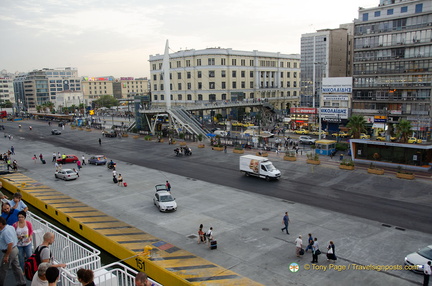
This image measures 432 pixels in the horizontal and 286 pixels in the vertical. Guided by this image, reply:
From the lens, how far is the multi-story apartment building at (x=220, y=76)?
95500 millimetres

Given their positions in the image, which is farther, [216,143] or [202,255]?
[216,143]

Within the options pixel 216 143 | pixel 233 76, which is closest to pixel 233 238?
pixel 216 143

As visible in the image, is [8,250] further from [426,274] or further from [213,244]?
[426,274]

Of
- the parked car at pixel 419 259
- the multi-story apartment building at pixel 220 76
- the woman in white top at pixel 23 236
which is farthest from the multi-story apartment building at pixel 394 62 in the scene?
the woman in white top at pixel 23 236

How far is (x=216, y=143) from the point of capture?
197ft

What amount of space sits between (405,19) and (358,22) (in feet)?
26.8

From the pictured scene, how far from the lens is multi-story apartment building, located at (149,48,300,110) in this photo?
313 feet

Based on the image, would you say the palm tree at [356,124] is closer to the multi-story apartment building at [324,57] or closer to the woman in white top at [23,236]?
the multi-story apartment building at [324,57]

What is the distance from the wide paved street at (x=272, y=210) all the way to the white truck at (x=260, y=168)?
1.01 meters

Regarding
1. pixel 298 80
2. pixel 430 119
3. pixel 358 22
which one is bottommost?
pixel 430 119

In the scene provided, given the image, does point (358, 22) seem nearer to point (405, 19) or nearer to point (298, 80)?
point (405, 19)

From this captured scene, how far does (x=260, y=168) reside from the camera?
37.9 meters

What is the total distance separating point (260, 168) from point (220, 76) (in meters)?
62.4

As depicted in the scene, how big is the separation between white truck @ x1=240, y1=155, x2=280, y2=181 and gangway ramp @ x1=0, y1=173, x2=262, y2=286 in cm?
1786
